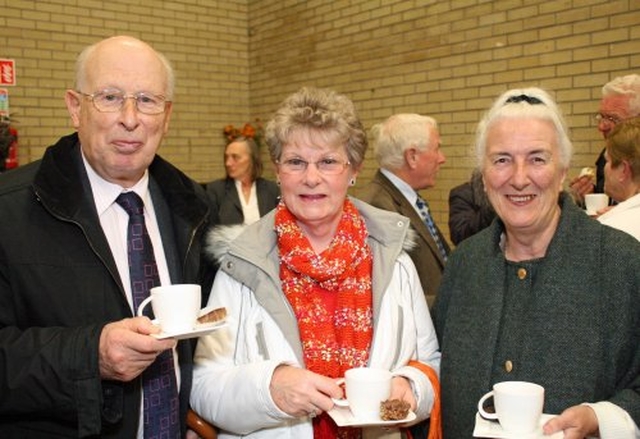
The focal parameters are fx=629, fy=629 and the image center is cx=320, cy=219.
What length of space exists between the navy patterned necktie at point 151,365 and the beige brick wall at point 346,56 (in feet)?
12.5

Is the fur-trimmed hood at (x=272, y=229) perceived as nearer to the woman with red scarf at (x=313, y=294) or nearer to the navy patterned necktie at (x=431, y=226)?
the woman with red scarf at (x=313, y=294)

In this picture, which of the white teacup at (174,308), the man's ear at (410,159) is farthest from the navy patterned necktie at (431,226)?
the white teacup at (174,308)

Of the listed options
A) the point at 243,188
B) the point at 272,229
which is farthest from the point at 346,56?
the point at 272,229

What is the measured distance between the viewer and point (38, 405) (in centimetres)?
177

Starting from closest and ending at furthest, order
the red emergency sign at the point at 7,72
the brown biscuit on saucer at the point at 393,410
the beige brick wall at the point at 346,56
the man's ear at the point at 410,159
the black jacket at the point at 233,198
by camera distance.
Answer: the brown biscuit on saucer at the point at 393,410, the man's ear at the point at 410,159, the beige brick wall at the point at 346,56, the black jacket at the point at 233,198, the red emergency sign at the point at 7,72

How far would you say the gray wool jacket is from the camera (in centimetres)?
190

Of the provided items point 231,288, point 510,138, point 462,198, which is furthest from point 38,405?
point 462,198

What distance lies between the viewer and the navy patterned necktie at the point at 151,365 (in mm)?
2016

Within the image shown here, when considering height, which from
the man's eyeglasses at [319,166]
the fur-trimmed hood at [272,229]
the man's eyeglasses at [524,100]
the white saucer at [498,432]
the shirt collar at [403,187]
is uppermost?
the man's eyeglasses at [524,100]

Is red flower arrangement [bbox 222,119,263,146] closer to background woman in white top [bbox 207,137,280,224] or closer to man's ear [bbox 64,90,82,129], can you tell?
background woman in white top [bbox 207,137,280,224]

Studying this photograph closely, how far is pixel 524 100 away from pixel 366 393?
110cm

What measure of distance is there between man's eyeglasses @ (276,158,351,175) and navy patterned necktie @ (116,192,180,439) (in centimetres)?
53

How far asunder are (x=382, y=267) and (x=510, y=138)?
623 mm

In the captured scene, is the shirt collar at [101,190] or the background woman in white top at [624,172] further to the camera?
the background woman in white top at [624,172]
